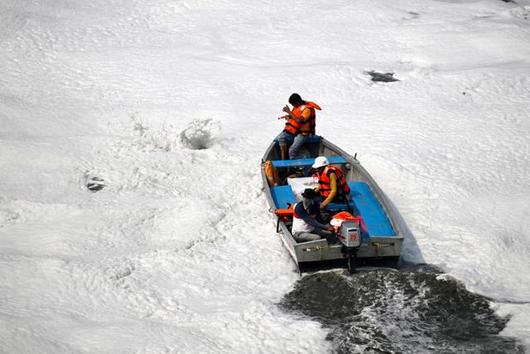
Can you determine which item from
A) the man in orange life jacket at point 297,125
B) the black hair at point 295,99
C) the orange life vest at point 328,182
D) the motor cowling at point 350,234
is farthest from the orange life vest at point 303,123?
the motor cowling at point 350,234

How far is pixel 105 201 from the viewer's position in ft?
44.8

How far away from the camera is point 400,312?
1002 centimetres

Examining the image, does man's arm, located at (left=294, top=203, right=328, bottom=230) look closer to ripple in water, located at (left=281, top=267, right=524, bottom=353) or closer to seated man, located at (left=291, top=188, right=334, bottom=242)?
seated man, located at (left=291, top=188, right=334, bottom=242)

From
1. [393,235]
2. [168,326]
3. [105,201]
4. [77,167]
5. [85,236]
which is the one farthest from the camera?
[77,167]

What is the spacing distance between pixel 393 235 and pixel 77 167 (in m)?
8.06

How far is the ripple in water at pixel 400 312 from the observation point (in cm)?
926

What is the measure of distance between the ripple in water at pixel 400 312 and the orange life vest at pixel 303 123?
4196 millimetres

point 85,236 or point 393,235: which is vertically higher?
point 393,235

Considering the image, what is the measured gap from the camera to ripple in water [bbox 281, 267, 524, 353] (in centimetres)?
926

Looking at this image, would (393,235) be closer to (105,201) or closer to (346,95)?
(105,201)

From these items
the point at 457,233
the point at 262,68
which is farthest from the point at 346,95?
the point at 457,233

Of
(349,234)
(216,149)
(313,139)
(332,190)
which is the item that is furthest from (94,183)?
(349,234)

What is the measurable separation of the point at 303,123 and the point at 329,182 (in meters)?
2.80

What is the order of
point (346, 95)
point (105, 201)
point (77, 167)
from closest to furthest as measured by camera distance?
point (105, 201)
point (77, 167)
point (346, 95)
